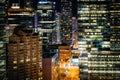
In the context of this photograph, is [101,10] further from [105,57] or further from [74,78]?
[74,78]

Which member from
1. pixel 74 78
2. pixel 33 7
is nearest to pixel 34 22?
pixel 33 7

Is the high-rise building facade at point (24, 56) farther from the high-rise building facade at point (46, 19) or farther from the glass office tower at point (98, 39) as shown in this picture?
the high-rise building facade at point (46, 19)

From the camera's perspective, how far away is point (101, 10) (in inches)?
3905

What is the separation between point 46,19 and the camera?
14288 cm

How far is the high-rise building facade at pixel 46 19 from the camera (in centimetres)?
14012

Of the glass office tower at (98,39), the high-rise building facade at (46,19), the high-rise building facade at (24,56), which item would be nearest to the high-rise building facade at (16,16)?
the high-rise building facade at (24,56)

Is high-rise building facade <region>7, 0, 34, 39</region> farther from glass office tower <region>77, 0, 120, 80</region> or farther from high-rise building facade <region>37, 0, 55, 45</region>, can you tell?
glass office tower <region>77, 0, 120, 80</region>

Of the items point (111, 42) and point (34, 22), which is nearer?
point (111, 42)

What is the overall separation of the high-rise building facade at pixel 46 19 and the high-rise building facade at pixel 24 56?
4147cm

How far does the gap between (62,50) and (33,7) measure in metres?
23.7

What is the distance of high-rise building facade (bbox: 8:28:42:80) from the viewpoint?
9062 centimetres

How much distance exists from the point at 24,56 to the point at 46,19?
50.6 meters

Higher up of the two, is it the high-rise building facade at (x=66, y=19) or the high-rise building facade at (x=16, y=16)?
the high-rise building facade at (x=16, y=16)

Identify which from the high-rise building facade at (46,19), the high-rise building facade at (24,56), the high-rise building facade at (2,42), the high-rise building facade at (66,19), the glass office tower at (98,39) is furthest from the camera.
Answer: the high-rise building facade at (66,19)
